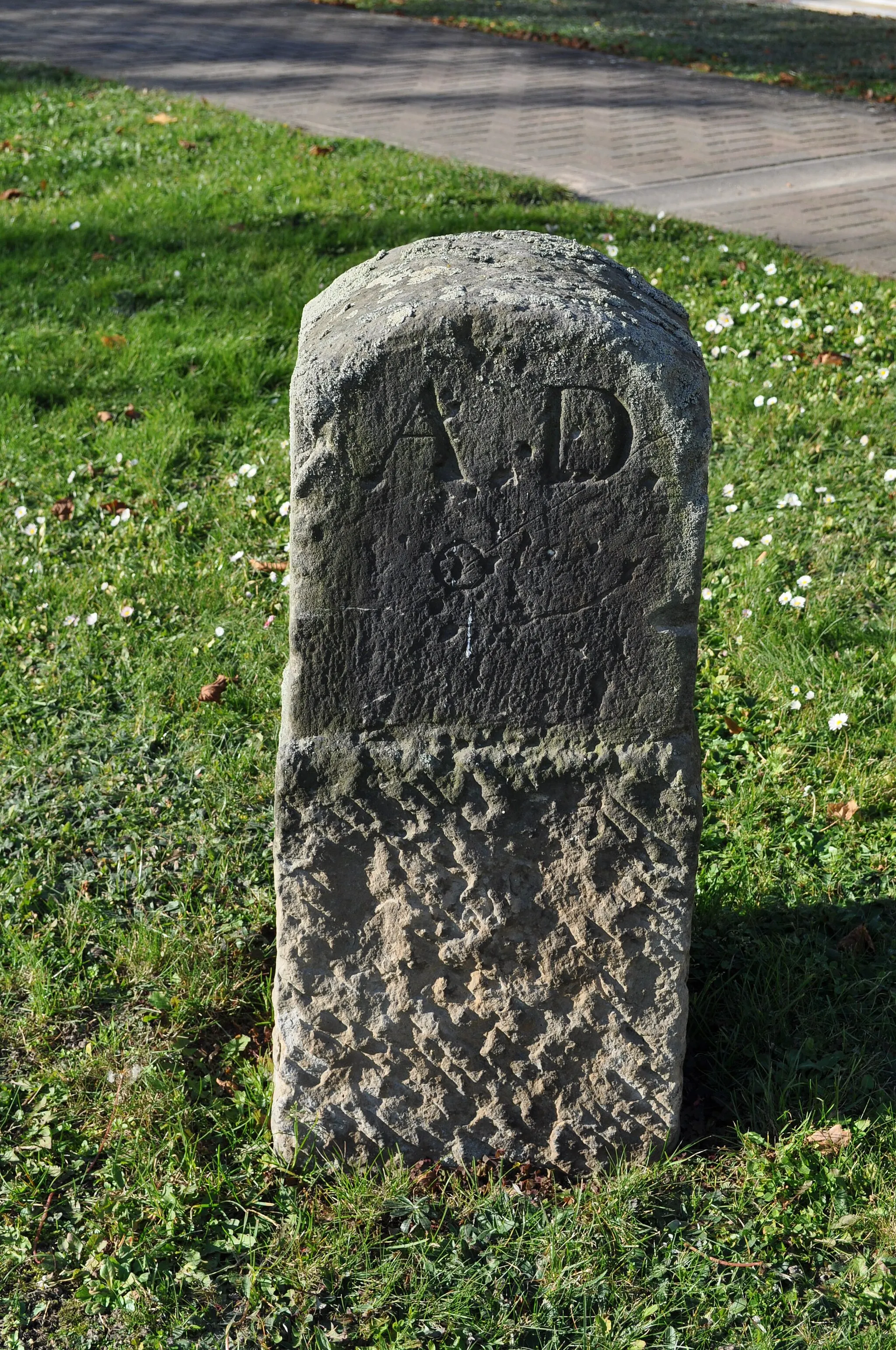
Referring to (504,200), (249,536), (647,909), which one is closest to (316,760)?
(647,909)

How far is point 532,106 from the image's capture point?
371 inches

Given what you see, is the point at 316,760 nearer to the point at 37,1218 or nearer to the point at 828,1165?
the point at 37,1218

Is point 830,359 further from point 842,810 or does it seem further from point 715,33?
point 715,33

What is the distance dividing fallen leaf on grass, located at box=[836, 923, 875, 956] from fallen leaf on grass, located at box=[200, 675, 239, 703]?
6.26 feet

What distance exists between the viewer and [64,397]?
17.4ft

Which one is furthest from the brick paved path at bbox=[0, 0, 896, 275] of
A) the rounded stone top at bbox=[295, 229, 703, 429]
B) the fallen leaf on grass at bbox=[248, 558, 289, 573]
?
the rounded stone top at bbox=[295, 229, 703, 429]

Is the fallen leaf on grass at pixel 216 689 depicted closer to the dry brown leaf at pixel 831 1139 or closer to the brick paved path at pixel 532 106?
the dry brown leaf at pixel 831 1139

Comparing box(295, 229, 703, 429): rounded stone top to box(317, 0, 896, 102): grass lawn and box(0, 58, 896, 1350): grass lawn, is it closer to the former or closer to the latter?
box(0, 58, 896, 1350): grass lawn

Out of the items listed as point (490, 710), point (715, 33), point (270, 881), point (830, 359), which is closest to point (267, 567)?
point (270, 881)

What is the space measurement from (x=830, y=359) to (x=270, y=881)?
136 inches

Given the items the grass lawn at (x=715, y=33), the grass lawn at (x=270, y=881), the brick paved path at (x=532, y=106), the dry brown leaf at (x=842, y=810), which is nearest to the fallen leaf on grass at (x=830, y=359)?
the grass lawn at (x=270, y=881)

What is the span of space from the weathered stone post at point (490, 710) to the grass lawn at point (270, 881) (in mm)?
224

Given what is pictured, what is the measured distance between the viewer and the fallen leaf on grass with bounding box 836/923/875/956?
285 centimetres

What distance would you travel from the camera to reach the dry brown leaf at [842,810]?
10.5ft
